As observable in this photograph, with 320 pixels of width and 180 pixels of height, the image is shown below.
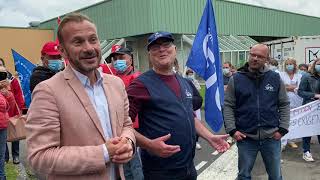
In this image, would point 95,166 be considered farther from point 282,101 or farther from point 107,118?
point 282,101

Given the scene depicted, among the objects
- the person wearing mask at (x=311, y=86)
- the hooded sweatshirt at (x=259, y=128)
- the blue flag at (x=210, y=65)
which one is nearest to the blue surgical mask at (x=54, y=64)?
the blue flag at (x=210, y=65)

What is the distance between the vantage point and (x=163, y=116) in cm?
292

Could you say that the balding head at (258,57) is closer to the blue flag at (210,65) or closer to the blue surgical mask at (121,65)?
the blue flag at (210,65)

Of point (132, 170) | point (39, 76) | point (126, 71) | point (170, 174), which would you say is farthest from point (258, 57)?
point (39, 76)

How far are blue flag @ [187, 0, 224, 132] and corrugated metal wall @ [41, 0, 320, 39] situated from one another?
53.1ft

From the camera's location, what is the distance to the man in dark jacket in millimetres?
4145

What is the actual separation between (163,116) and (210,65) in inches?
75.2

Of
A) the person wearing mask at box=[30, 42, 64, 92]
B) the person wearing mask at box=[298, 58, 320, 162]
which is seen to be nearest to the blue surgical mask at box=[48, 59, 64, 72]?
the person wearing mask at box=[30, 42, 64, 92]

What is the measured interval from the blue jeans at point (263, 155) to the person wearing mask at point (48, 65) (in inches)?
92.4

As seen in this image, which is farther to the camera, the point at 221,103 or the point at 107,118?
the point at 221,103

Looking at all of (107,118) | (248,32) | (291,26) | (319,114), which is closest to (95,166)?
(107,118)

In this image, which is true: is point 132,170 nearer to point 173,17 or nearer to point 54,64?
point 54,64

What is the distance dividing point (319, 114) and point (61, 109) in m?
6.18

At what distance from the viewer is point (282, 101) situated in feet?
13.9
